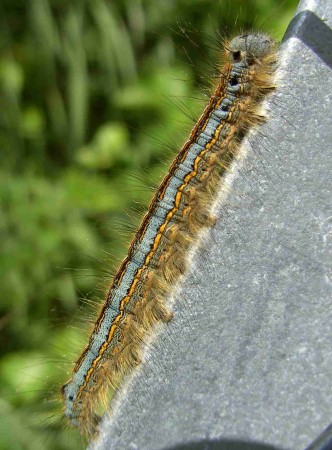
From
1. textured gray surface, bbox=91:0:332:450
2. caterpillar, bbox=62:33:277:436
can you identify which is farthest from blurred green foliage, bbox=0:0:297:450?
textured gray surface, bbox=91:0:332:450

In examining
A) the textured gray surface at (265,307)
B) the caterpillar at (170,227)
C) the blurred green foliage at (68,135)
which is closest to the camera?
the textured gray surface at (265,307)

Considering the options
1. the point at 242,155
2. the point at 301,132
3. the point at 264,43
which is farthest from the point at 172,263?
the point at 264,43

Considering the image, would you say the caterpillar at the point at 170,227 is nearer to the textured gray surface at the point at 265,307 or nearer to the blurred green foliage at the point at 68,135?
the textured gray surface at the point at 265,307

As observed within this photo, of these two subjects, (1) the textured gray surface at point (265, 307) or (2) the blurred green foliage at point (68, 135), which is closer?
(1) the textured gray surface at point (265, 307)

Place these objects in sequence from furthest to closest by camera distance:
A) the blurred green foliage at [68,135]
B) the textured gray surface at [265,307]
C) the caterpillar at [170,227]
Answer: the blurred green foliage at [68,135] → the caterpillar at [170,227] → the textured gray surface at [265,307]

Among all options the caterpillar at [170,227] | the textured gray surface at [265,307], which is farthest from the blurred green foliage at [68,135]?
the textured gray surface at [265,307]

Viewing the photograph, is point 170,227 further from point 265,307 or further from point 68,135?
point 68,135

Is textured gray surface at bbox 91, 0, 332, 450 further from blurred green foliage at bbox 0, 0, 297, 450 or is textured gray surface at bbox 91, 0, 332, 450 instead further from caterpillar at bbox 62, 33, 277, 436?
blurred green foliage at bbox 0, 0, 297, 450
